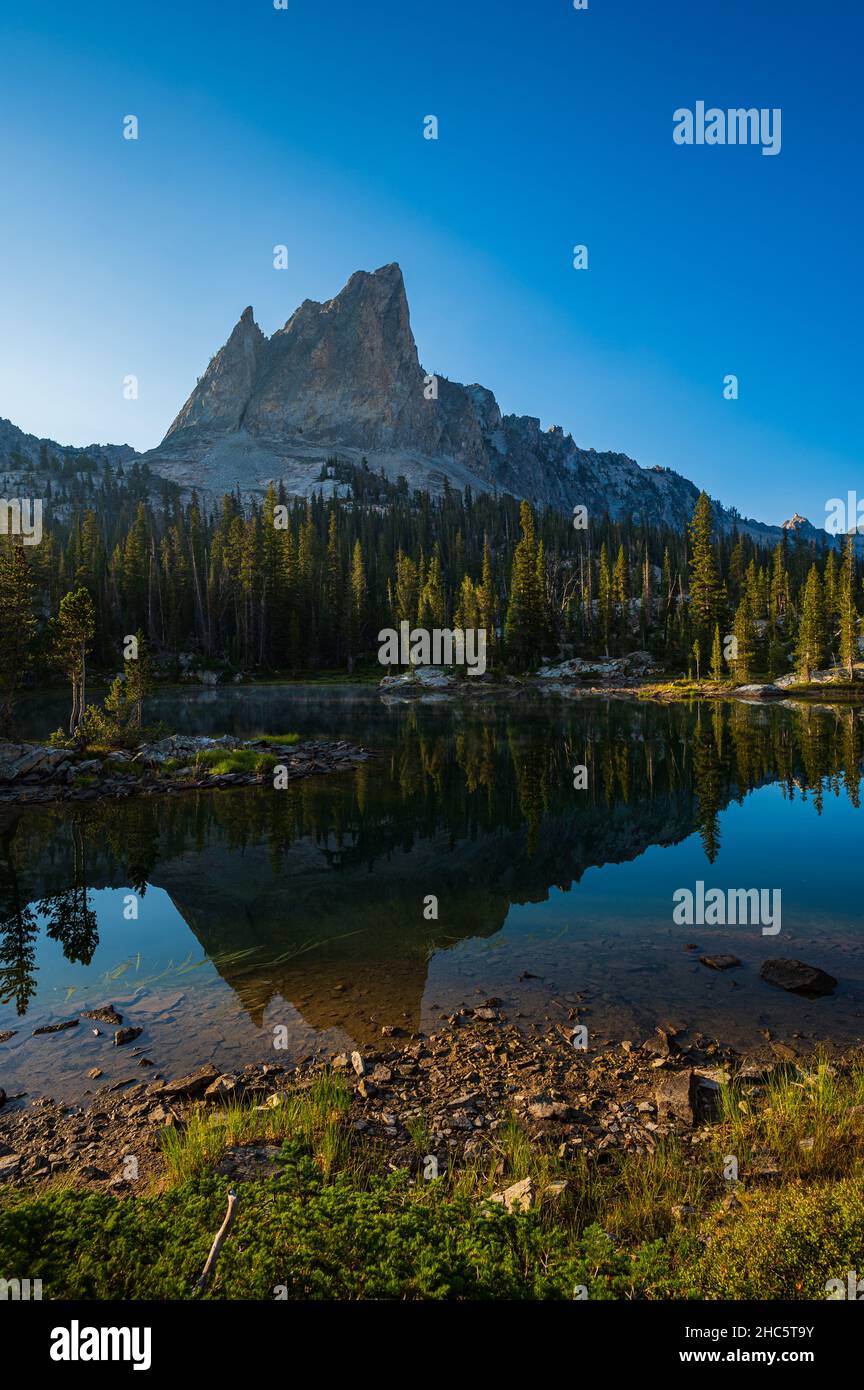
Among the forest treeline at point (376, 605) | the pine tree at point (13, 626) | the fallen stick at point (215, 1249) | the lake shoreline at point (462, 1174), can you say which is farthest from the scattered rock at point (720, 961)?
the forest treeline at point (376, 605)

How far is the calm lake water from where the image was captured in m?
10.4

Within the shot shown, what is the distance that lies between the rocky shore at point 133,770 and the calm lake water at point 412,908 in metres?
1.89

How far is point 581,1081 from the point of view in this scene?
848cm

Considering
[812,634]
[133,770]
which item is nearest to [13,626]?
[133,770]

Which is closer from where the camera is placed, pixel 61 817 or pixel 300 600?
pixel 61 817

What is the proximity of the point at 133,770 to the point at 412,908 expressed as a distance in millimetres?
21847

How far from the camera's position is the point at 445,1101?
7934 mm

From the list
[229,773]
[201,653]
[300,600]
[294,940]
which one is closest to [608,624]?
[300,600]

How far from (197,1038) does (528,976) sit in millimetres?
5856

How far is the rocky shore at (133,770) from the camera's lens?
29.6 meters

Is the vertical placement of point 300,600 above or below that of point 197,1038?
above

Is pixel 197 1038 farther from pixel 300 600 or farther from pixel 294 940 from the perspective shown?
pixel 300 600

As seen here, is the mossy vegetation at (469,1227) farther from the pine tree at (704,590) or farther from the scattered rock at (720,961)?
the pine tree at (704,590)

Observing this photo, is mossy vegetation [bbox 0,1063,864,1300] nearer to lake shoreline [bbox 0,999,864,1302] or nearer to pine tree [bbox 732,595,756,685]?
lake shoreline [bbox 0,999,864,1302]
